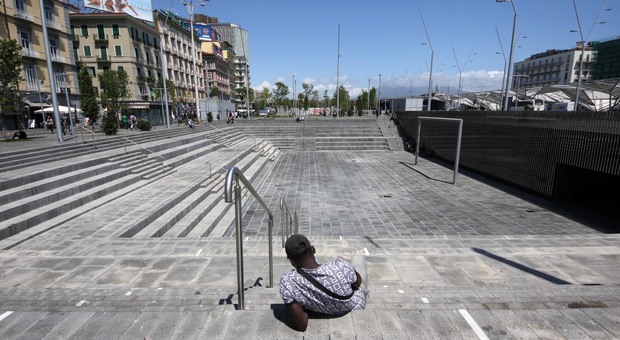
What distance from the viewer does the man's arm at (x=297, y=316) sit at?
9.47ft

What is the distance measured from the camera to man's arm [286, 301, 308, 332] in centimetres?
289

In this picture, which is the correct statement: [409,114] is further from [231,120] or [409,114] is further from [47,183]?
[47,183]

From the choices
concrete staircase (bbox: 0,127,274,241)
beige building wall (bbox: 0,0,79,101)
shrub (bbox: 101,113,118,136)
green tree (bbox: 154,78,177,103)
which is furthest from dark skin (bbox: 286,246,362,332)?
green tree (bbox: 154,78,177,103)

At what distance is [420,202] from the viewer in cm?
1155

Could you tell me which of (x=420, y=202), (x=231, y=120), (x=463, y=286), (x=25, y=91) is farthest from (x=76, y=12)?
(x=463, y=286)

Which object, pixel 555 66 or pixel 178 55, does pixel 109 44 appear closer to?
pixel 178 55

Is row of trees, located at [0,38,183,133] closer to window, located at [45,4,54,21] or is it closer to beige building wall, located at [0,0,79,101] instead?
beige building wall, located at [0,0,79,101]

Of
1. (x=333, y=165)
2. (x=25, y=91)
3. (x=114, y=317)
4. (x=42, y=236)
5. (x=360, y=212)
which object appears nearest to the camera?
(x=114, y=317)

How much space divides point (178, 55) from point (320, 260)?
203 feet

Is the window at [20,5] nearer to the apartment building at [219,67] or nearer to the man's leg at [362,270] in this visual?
the man's leg at [362,270]

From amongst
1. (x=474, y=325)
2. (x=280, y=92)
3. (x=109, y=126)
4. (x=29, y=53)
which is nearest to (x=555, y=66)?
(x=280, y=92)

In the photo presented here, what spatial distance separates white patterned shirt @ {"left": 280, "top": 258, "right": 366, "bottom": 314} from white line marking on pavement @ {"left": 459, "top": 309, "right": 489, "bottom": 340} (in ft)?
4.46

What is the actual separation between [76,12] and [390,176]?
5226cm

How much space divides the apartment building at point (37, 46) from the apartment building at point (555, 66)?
306ft
